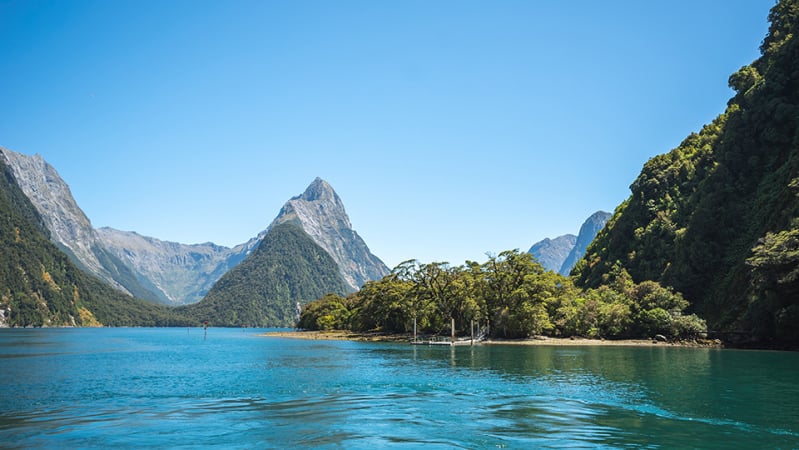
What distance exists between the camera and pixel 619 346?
93812 millimetres

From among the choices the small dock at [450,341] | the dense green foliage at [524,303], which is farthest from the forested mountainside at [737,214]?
the small dock at [450,341]

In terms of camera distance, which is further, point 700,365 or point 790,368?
point 700,365

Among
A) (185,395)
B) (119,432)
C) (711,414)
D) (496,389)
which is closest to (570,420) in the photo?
(711,414)

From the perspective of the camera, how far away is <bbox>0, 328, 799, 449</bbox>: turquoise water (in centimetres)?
2366

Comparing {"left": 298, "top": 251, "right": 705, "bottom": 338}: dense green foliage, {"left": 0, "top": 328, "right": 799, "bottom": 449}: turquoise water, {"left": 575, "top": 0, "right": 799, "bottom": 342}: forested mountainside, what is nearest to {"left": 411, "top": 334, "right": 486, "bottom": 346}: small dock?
{"left": 298, "top": 251, "right": 705, "bottom": 338}: dense green foliage

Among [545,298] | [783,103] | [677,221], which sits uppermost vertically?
[783,103]

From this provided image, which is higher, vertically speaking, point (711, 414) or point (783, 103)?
point (783, 103)

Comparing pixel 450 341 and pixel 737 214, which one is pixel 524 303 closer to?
pixel 450 341

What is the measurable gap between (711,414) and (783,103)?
9868cm

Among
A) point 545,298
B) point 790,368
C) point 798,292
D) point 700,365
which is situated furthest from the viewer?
point 545,298

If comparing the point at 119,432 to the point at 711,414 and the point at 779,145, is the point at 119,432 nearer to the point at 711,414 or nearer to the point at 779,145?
the point at 711,414

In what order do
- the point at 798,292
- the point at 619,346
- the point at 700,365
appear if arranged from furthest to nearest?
1. the point at 619,346
2. the point at 798,292
3. the point at 700,365

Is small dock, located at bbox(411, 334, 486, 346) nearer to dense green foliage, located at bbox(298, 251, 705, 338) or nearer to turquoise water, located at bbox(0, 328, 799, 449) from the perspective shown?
dense green foliage, located at bbox(298, 251, 705, 338)

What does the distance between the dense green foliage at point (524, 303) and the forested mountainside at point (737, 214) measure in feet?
24.2
